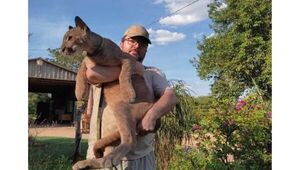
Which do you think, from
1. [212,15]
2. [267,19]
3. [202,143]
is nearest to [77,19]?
[202,143]

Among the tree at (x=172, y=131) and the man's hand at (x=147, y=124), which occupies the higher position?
the man's hand at (x=147, y=124)

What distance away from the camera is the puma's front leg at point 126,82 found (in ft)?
2.95

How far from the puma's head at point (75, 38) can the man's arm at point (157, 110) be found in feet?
0.71

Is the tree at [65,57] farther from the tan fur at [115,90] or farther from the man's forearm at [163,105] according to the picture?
the man's forearm at [163,105]

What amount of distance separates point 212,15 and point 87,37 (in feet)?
25.6

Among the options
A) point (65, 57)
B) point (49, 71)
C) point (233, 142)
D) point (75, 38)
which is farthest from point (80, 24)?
point (49, 71)

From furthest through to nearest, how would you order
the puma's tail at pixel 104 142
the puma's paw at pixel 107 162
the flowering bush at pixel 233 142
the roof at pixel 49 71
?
1. the roof at pixel 49 71
2. the flowering bush at pixel 233 142
3. the puma's tail at pixel 104 142
4. the puma's paw at pixel 107 162

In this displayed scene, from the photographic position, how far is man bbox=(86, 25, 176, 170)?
940 millimetres

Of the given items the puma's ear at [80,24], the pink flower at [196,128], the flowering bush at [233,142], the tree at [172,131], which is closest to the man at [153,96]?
the puma's ear at [80,24]

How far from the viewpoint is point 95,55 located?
0.90 metres

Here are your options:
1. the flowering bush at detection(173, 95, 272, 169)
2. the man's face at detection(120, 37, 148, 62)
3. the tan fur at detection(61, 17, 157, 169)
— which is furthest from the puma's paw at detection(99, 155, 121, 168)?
the flowering bush at detection(173, 95, 272, 169)
